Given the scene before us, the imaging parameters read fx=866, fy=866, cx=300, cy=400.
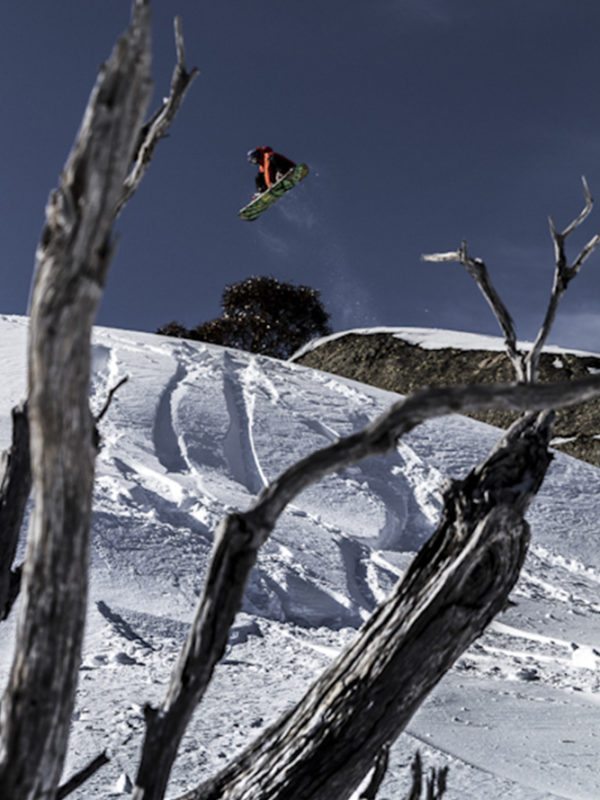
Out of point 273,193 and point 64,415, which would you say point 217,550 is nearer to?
point 64,415

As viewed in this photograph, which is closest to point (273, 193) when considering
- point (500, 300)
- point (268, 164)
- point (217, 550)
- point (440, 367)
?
point (268, 164)

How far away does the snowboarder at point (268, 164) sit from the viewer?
38.8 ft

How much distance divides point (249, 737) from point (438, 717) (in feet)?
3.05

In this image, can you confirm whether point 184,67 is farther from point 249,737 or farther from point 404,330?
point 404,330

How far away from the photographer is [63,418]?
0.77 metres

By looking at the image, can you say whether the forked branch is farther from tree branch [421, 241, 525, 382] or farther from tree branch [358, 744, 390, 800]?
tree branch [358, 744, 390, 800]

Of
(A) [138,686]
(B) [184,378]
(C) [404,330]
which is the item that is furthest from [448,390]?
(C) [404,330]

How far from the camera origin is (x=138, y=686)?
14.0 ft

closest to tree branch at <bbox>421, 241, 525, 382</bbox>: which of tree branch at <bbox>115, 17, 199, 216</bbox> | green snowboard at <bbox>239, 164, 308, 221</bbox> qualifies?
tree branch at <bbox>115, 17, 199, 216</bbox>

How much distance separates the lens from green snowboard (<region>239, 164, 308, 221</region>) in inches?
451

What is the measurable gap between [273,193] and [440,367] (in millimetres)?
7537

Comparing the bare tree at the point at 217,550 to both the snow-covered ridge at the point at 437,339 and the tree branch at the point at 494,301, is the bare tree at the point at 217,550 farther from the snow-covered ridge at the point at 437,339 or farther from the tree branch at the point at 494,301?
the snow-covered ridge at the point at 437,339

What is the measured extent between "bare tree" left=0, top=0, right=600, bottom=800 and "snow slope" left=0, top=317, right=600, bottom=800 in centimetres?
39

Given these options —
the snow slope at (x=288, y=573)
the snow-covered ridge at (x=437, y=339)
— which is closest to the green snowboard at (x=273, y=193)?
the snow slope at (x=288, y=573)
